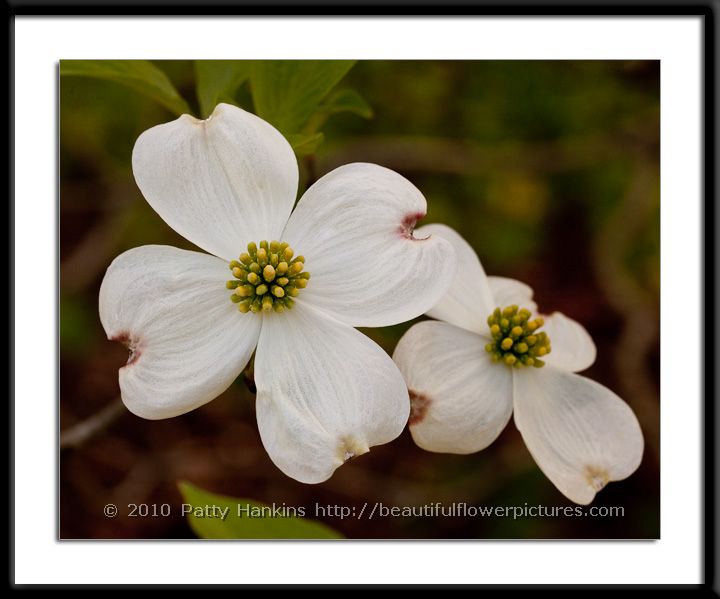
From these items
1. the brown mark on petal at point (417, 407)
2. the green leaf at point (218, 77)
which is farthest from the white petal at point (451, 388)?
the green leaf at point (218, 77)

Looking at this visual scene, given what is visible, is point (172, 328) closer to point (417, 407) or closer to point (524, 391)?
point (417, 407)

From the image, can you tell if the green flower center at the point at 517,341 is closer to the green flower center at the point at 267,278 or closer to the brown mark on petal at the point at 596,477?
the brown mark on petal at the point at 596,477

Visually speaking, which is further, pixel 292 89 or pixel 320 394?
pixel 292 89

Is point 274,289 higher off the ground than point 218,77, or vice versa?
point 218,77

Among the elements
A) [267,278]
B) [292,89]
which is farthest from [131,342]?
[292,89]

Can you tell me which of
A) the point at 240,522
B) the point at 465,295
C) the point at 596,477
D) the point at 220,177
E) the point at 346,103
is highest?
the point at 346,103

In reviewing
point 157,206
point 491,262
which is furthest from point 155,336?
point 491,262

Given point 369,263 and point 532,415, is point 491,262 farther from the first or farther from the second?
point 369,263
